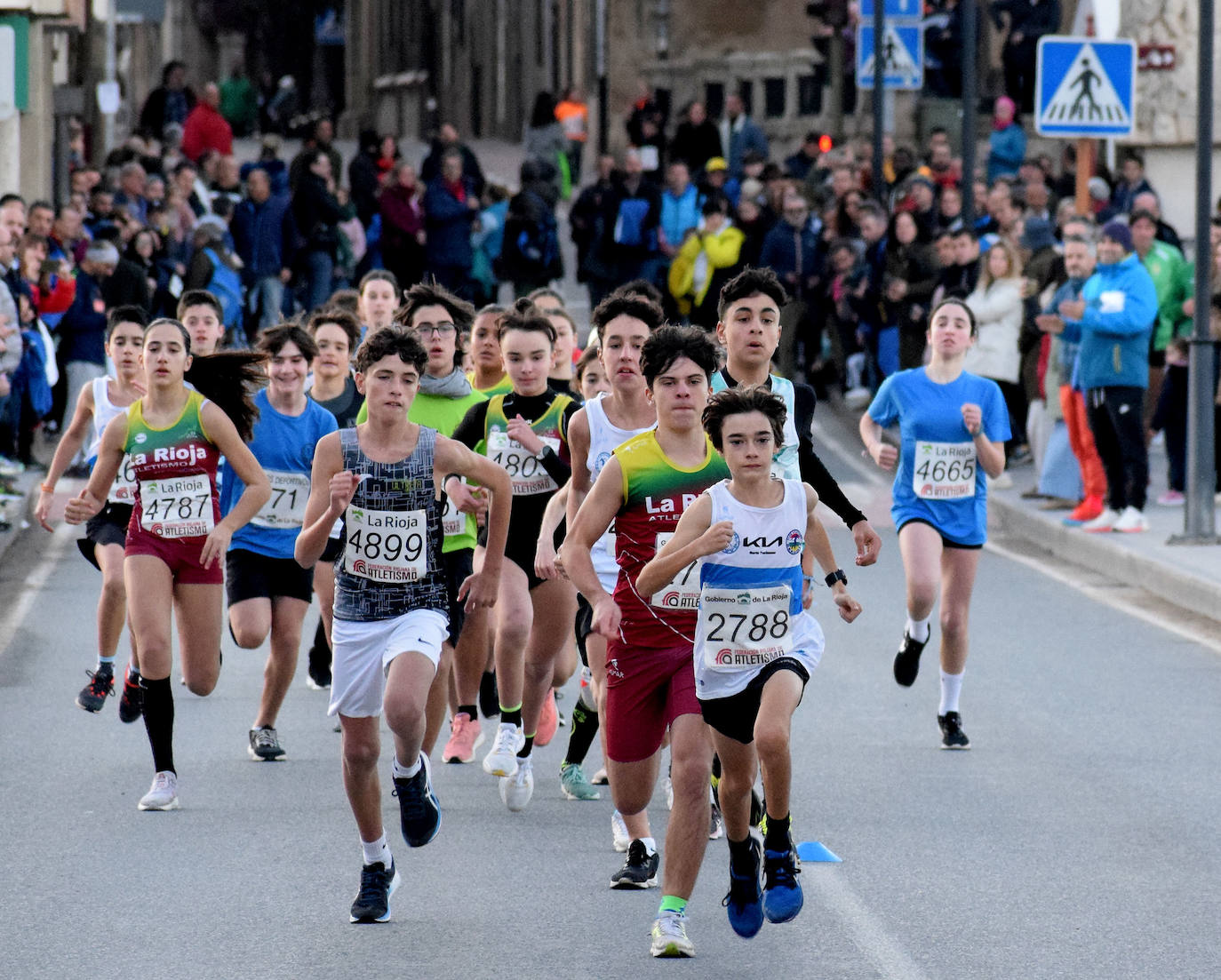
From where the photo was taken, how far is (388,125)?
61.2 metres

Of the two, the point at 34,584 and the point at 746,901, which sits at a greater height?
the point at 34,584

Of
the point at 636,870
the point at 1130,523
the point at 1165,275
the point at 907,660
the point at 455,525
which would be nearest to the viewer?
the point at 636,870

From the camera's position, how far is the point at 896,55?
93.8 ft

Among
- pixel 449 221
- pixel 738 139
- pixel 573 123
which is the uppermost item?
pixel 573 123

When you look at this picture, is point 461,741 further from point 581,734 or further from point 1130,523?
point 1130,523

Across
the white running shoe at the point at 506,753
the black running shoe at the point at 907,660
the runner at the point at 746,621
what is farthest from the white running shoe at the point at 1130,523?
the runner at the point at 746,621

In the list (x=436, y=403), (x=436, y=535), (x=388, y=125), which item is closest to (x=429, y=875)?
(x=436, y=535)

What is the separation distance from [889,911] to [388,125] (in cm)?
5462

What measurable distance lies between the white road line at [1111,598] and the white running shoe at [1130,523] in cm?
62

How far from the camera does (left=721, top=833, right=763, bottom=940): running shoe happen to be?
7.14 m

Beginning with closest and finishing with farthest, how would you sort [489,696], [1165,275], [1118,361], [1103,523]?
1. [489,696]
2. [1118,361]
3. [1103,523]
4. [1165,275]

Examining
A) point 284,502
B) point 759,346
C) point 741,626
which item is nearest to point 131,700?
point 284,502

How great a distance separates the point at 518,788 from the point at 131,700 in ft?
7.36

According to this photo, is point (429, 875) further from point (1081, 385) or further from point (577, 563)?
point (1081, 385)
